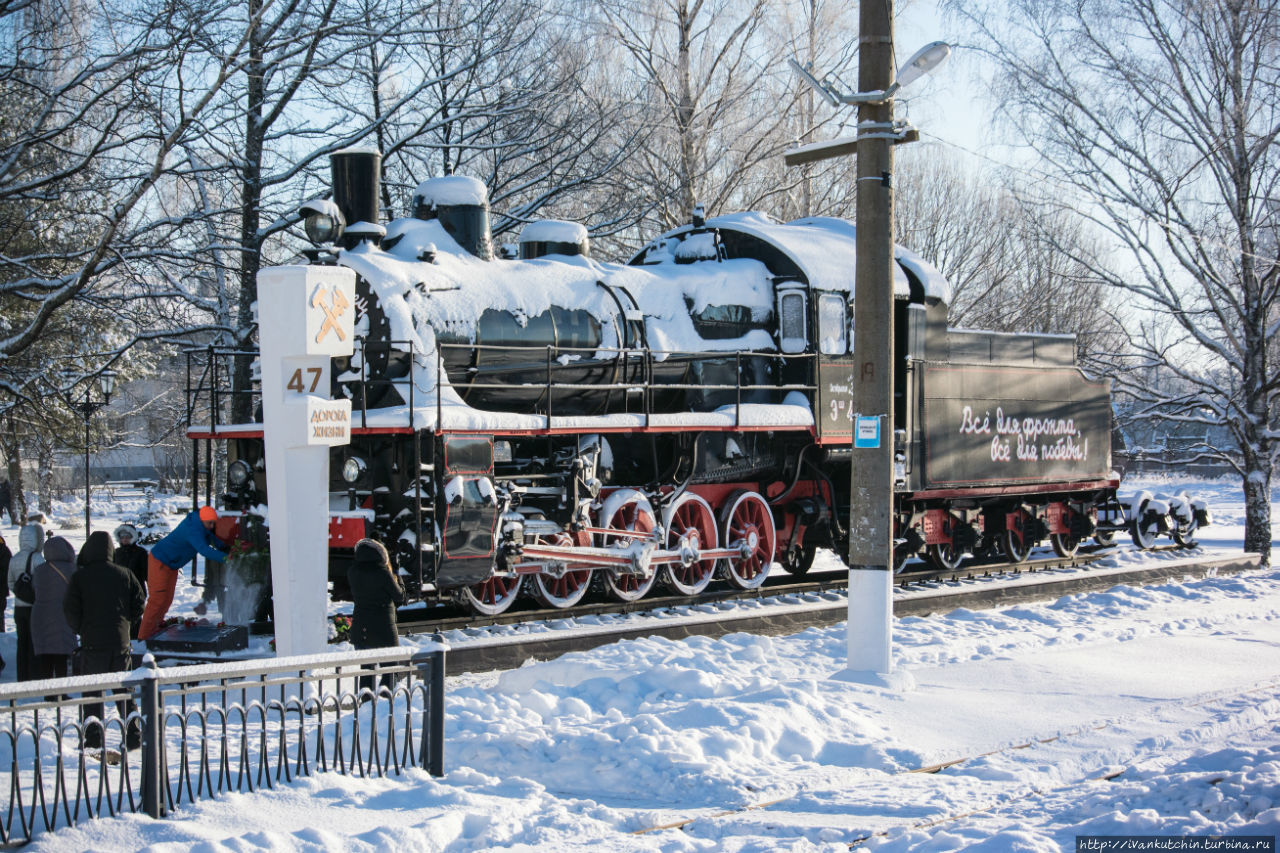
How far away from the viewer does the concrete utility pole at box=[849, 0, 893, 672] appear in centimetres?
871

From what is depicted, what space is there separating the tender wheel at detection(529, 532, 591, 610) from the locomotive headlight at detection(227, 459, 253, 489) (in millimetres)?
2671

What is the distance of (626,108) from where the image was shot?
20.6 m

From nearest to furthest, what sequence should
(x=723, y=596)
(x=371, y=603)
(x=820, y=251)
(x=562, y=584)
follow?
(x=371, y=603)
(x=562, y=584)
(x=723, y=596)
(x=820, y=251)

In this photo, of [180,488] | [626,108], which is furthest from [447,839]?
[180,488]

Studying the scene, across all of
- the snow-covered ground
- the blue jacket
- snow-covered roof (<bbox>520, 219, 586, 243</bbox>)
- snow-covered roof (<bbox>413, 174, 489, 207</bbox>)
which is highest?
snow-covered roof (<bbox>413, 174, 489, 207</bbox>)

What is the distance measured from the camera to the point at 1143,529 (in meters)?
18.0

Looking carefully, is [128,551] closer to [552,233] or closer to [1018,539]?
[552,233]

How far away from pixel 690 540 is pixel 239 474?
444cm

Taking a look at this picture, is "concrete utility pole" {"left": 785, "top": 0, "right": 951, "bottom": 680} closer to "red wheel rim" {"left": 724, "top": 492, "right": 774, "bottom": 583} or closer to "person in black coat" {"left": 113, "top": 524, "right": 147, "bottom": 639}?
"red wheel rim" {"left": 724, "top": 492, "right": 774, "bottom": 583}

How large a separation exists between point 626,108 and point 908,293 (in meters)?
9.20

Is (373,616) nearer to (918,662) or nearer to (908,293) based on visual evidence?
(918,662)

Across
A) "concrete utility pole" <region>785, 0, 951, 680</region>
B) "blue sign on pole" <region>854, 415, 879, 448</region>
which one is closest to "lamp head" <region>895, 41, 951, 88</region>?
"concrete utility pole" <region>785, 0, 951, 680</region>

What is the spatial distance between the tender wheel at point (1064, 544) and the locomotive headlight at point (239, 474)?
37.3ft

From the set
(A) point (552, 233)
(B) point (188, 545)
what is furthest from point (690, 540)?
(B) point (188, 545)
